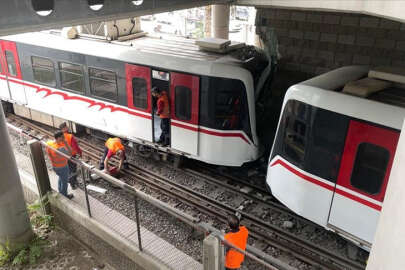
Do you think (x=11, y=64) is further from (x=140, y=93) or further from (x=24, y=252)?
(x=24, y=252)

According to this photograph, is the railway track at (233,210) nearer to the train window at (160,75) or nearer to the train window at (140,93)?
the train window at (140,93)

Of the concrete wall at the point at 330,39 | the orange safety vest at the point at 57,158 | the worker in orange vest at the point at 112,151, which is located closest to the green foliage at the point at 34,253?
the orange safety vest at the point at 57,158

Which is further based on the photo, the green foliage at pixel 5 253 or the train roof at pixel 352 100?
the green foliage at pixel 5 253

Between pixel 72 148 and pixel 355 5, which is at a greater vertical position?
pixel 355 5

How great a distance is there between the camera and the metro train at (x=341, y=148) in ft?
19.8

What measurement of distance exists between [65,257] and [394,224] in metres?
6.33

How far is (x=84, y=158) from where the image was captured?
11.0 m

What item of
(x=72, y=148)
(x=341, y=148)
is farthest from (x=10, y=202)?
(x=341, y=148)

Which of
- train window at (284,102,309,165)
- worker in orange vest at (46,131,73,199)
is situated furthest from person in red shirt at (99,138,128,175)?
train window at (284,102,309,165)

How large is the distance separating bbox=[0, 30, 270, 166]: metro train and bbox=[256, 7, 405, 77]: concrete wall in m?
4.31

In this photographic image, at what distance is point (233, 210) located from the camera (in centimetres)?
852

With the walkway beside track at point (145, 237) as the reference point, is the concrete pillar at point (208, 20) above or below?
above

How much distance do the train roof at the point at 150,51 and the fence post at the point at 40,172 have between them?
329 centimetres

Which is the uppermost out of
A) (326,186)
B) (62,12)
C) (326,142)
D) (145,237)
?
(62,12)
